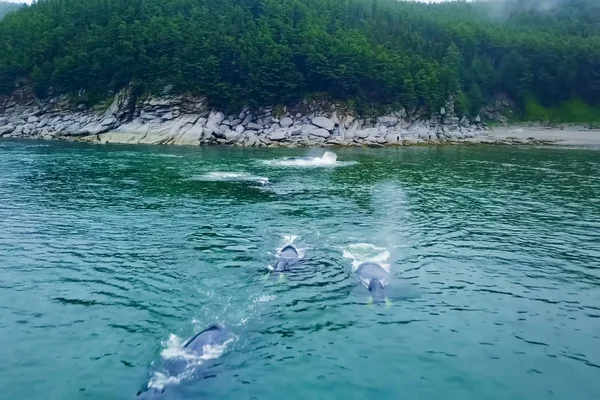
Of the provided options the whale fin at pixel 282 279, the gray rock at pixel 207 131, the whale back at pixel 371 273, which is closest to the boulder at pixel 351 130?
the gray rock at pixel 207 131

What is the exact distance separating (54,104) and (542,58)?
122 metres

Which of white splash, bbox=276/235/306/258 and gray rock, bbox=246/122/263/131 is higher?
gray rock, bbox=246/122/263/131

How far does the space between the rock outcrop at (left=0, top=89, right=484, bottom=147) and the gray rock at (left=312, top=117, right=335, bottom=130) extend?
2 cm

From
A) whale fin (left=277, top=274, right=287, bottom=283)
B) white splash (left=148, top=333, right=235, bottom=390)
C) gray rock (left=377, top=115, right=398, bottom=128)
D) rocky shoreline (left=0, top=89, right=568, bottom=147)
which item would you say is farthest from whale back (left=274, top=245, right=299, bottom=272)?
gray rock (left=377, top=115, right=398, bottom=128)

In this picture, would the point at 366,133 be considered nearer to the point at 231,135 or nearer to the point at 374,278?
the point at 231,135

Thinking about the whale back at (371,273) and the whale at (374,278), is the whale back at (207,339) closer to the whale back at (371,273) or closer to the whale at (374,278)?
the whale at (374,278)

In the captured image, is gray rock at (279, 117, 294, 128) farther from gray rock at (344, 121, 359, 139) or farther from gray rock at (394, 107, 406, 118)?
gray rock at (394, 107, 406, 118)

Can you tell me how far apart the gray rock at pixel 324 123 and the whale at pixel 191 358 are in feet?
267

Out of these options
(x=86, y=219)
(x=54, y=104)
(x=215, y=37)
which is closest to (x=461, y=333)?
(x=86, y=219)

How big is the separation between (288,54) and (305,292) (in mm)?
93599

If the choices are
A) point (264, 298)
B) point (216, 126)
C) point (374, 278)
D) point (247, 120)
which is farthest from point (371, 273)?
point (247, 120)

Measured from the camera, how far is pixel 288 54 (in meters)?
106

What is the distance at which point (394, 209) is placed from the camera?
115ft

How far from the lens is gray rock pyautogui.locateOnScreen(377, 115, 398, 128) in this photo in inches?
4021
